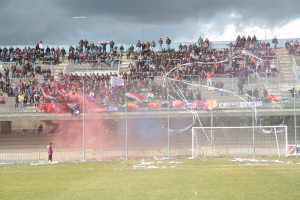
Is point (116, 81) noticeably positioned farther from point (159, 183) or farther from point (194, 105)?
point (159, 183)

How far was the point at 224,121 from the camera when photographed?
81.1 feet

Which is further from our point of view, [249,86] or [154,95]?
[154,95]

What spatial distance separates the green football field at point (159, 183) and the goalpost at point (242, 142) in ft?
16.2

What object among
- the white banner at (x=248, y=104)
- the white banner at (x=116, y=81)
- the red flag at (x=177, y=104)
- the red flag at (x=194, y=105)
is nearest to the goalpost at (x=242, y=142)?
the white banner at (x=248, y=104)

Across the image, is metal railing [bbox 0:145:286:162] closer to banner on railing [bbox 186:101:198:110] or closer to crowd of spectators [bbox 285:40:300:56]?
banner on railing [bbox 186:101:198:110]

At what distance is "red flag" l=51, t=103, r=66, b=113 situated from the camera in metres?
27.8

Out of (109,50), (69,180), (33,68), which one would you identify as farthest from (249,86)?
(33,68)

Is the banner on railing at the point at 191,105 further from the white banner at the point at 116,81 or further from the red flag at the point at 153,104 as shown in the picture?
the white banner at the point at 116,81

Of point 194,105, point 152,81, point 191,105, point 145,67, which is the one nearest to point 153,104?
point 152,81

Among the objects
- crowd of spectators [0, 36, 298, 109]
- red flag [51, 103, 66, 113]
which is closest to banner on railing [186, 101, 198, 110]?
crowd of spectators [0, 36, 298, 109]

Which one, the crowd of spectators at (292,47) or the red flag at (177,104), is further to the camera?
the crowd of spectators at (292,47)

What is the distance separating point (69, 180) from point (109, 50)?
2666cm

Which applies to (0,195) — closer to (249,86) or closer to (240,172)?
(240,172)

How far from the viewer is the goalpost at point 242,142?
21547 millimetres
